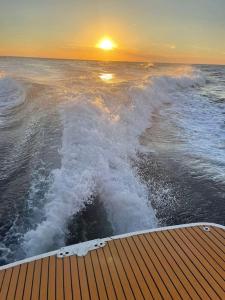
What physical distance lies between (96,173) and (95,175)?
0.34 ft

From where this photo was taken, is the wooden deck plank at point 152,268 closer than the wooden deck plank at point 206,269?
Yes

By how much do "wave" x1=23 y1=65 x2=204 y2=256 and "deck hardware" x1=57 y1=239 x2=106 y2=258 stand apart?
3.93 ft

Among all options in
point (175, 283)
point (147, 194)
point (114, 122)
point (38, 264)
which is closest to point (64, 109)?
point (114, 122)

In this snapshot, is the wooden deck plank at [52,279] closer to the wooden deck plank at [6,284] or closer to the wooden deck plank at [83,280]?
the wooden deck plank at [83,280]

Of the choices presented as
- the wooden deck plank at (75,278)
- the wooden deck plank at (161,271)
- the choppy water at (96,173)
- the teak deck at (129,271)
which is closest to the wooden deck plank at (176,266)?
the teak deck at (129,271)

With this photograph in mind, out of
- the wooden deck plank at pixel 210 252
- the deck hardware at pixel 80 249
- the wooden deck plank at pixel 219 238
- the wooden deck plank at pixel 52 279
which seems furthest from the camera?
the wooden deck plank at pixel 219 238

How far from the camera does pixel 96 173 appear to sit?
8383 mm

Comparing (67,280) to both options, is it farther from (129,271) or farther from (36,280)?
(129,271)

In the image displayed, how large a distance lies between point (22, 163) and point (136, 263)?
6.08 m

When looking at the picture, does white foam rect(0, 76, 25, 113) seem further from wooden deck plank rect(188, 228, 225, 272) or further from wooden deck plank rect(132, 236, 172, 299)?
wooden deck plank rect(188, 228, 225, 272)

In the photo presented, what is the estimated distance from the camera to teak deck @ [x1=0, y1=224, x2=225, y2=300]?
3.89 meters

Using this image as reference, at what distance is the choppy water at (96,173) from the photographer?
658 centimetres

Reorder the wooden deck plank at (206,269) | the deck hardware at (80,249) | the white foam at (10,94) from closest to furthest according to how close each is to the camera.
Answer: the wooden deck plank at (206,269) → the deck hardware at (80,249) → the white foam at (10,94)

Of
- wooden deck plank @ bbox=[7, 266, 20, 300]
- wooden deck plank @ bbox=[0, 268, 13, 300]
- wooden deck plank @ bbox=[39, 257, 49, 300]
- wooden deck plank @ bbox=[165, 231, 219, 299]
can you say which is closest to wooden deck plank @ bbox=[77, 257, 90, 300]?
wooden deck plank @ bbox=[39, 257, 49, 300]
